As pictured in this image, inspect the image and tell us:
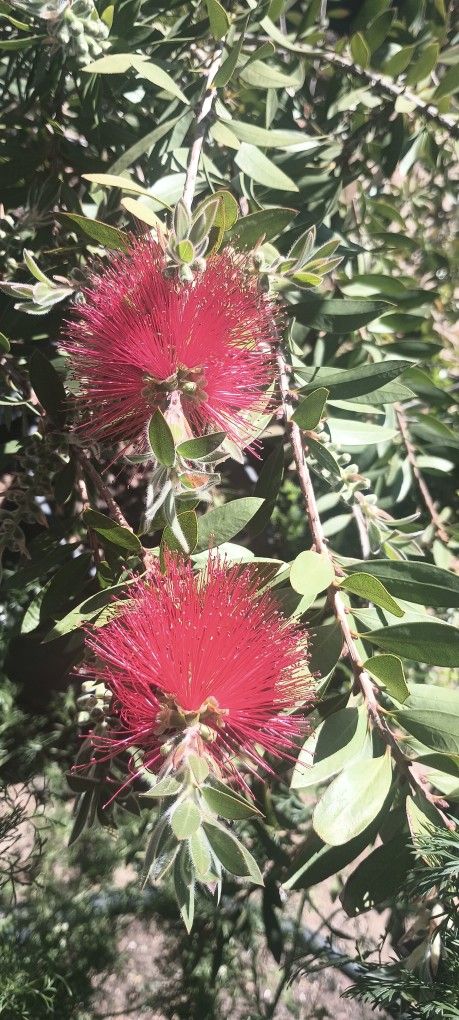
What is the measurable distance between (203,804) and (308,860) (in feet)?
0.88

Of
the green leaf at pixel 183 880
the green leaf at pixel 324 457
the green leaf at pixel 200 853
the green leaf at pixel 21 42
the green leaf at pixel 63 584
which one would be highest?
the green leaf at pixel 21 42

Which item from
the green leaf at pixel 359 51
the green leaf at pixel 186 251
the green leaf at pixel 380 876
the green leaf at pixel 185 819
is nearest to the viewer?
the green leaf at pixel 185 819

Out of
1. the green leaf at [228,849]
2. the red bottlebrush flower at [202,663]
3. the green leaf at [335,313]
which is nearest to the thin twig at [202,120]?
the green leaf at [335,313]

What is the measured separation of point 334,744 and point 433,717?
0.12 metres

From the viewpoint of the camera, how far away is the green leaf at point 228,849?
651mm

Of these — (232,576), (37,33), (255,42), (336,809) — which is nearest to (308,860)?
(336,809)

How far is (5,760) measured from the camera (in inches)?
66.3

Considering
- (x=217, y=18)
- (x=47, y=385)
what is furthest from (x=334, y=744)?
(x=217, y=18)

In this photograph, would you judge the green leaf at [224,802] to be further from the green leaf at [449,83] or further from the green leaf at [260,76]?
the green leaf at [449,83]

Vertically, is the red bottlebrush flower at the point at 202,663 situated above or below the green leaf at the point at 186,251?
below

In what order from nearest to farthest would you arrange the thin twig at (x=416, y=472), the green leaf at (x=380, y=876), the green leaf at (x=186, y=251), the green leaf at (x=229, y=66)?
the green leaf at (x=186, y=251) → the green leaf at (x=380, y=876) → the green leaf at (x=229, y=66) → the thin twig at (x=416, y=472)

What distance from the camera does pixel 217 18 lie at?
95cm

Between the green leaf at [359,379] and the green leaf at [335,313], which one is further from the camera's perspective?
the green leaf at [335,313]

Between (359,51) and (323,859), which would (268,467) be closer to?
(323,859)
